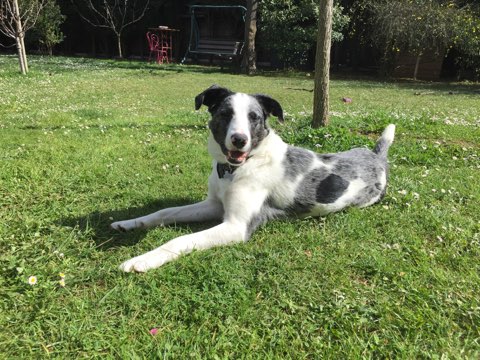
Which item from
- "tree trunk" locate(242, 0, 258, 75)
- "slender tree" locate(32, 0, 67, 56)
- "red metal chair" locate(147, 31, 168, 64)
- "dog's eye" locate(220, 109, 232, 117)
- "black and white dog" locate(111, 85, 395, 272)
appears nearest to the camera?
"black and white dog" locate(111, 85, 395, 272)

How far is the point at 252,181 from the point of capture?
394 centimetres

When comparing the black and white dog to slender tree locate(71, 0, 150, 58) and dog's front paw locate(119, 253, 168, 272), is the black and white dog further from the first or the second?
slender tree locate(71, 0, 150, 58)

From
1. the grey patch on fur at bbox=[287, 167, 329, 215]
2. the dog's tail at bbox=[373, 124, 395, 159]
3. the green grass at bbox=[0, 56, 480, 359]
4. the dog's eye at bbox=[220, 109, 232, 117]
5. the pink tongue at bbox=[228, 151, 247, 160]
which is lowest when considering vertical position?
the green grass at bbox=[0, 56, 480, 359]

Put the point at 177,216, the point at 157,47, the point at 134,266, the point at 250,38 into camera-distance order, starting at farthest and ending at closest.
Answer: the point at 157,47 < the point at 250,38 < the point at 177,216 < the point at 134,266

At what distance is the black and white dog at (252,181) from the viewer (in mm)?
3688

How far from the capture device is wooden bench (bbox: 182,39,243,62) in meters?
25.3

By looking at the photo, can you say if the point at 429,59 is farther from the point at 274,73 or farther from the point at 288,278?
Result: the point at 288,278

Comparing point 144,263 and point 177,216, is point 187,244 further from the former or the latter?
point 177,216

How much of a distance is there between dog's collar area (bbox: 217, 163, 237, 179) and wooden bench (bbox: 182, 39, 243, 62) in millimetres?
22486

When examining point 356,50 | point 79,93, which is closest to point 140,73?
point 79,93

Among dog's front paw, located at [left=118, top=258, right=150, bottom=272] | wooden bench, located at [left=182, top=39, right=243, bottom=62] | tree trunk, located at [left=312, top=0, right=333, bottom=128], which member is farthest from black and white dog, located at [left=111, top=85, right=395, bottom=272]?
wooden bench, located at [left=182, top=39, right=243, bottom=62]

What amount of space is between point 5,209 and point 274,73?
20.9 metres

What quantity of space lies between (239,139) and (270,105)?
34.2 inches

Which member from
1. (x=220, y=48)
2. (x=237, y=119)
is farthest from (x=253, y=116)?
(x=220, y=48)
